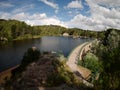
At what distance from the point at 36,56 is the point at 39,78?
31.0 feet

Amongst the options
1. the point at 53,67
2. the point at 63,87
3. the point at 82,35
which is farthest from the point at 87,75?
the point at 82,35

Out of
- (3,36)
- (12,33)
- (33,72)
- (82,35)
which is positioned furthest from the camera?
(82,35)

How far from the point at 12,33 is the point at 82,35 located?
272 ft

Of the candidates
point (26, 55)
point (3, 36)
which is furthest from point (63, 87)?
point (3, 36)

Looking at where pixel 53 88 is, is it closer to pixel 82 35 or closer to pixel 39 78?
pixel 39 78

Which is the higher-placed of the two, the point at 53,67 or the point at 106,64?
the point at 106,64

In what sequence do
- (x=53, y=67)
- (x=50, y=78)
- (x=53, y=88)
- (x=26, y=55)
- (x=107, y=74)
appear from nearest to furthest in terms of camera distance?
1. (x=107, y=74)
2. (x=53, y=88)
3. (x=50, y=78)
4. (x=53, y=67)
5. (x=26, y=55)

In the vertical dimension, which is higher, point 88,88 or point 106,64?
point 106,64

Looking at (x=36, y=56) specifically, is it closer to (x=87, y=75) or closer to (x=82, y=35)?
(x=87, y=75)

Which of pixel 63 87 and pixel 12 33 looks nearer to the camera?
pixel 63 87

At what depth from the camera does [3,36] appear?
8825 cm

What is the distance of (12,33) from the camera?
330 ft

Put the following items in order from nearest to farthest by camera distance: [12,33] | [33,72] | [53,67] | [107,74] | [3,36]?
1. [107,74]
2. [33,72]
3. [53,67]
4. [3,36]
5. [12,33]

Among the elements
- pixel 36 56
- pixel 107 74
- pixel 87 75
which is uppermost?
pixel 107 74
